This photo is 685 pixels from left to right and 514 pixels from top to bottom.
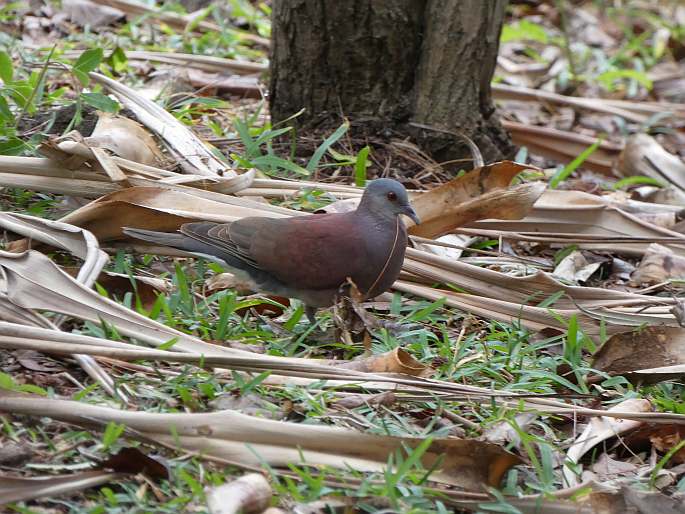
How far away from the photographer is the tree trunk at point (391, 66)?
15.2 ft

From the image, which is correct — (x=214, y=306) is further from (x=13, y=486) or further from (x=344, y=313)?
(x=13, y=486)

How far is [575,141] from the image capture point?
19.0 feet

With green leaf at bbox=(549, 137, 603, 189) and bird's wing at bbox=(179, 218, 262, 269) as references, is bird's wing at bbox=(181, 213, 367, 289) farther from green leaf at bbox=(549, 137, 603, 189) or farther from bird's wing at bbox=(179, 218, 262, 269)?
green leaf at bbox=(549, 137, 603, 189)

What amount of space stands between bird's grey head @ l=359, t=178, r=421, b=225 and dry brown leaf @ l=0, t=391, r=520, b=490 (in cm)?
123

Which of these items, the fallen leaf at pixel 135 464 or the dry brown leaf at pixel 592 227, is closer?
the fallen leaf at pixel 135 464

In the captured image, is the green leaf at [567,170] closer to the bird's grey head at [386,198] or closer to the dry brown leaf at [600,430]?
the bird's grey head at [386,198]

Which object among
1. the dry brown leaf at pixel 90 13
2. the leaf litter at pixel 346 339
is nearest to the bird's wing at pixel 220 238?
the leaf litter at pixel 346 339

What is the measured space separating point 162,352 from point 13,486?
580mm

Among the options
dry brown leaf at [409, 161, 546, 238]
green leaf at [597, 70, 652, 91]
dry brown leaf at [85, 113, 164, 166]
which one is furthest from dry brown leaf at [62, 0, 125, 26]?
green leaf at [597, 70, 652, 91]

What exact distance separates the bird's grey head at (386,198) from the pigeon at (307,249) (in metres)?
0.02

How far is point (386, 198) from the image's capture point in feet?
12.3

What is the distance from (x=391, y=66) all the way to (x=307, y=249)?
5.03 feet

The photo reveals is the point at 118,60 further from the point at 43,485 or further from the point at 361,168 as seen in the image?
the point at 43,485

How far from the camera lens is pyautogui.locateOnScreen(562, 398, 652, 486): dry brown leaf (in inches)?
117
